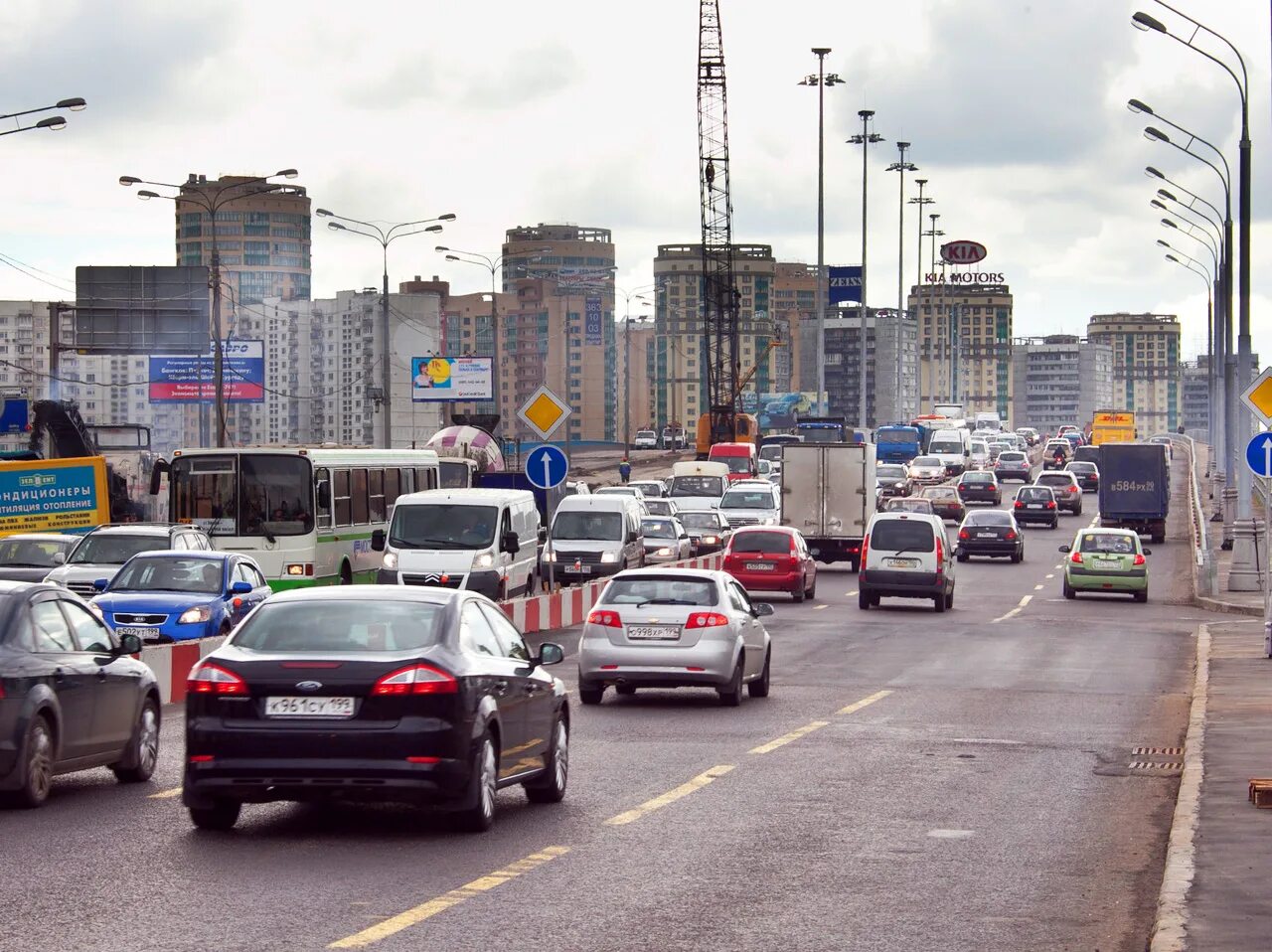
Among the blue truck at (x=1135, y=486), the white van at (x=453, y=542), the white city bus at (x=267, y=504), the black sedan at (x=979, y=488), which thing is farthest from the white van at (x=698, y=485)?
the white van at (x=453, y=542)

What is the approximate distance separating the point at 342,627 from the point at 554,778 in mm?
2011

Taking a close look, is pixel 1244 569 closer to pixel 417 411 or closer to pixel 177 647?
pixel 177 647

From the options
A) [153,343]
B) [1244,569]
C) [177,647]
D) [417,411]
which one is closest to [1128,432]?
[417,411]

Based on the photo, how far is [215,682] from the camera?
11.5 meters

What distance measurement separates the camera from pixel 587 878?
10289mm

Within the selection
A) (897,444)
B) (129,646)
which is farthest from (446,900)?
(897,444)

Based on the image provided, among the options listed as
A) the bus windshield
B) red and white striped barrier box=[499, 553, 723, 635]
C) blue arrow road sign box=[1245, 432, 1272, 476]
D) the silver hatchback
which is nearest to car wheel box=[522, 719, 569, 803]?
the silver hatchback

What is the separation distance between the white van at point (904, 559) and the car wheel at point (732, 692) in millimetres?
19551

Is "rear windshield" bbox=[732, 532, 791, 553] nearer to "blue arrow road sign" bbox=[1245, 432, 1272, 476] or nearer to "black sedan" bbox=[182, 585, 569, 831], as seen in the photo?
"blue arrow road sign" bbox=[1245, 432, 1272, 476]

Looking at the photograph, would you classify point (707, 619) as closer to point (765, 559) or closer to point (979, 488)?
point (765, 559)

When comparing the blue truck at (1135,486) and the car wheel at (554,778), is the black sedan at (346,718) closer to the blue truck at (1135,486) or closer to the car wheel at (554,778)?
the car wheel at (554,778)

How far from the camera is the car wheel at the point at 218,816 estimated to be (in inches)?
464

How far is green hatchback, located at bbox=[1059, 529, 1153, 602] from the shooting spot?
45.3m

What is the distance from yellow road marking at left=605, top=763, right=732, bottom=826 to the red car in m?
26.2
